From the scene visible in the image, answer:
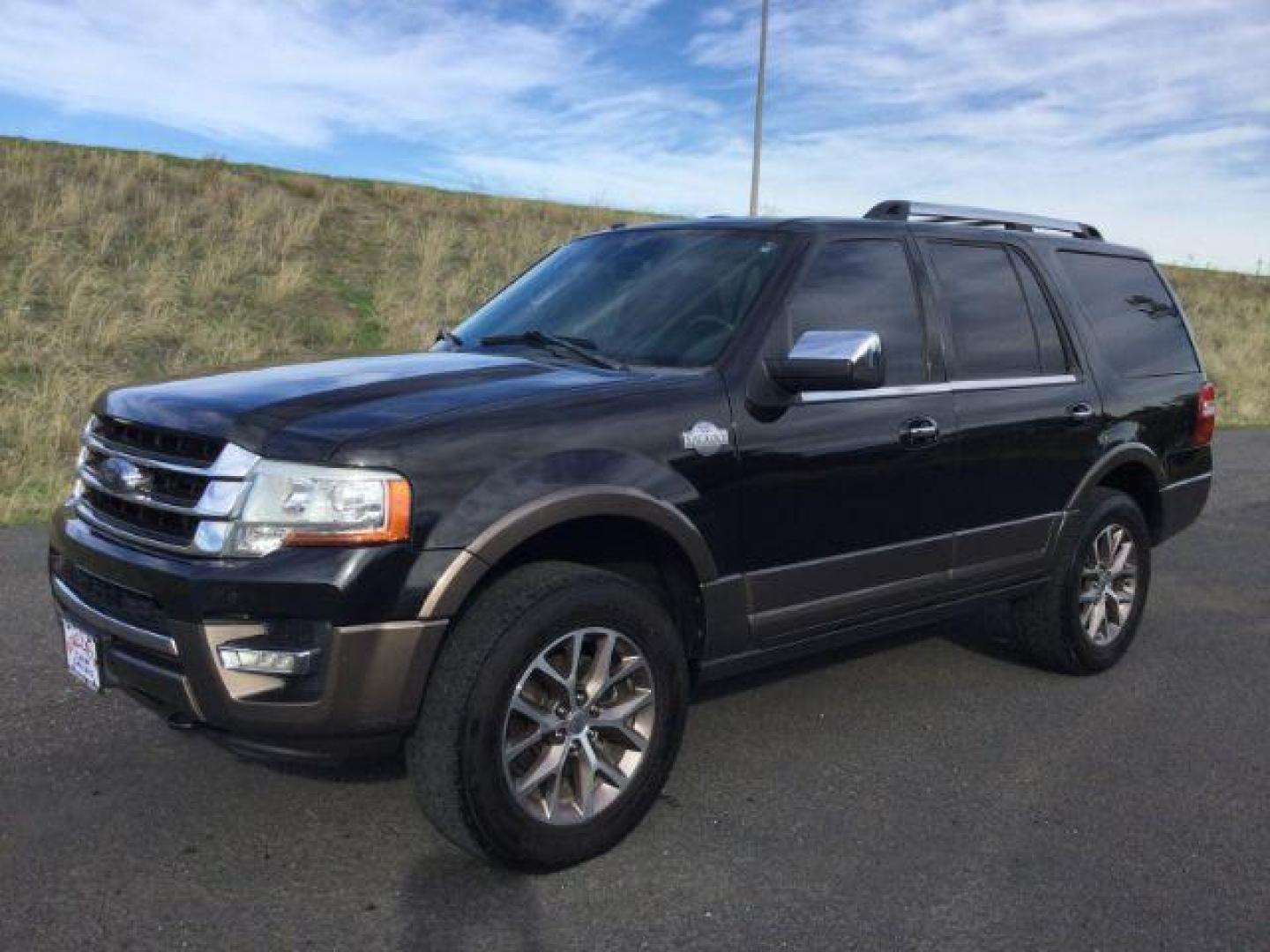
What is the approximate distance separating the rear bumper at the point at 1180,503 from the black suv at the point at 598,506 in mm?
553

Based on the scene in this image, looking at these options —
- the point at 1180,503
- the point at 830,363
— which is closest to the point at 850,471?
the point at 830,363

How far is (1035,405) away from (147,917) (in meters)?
3.67

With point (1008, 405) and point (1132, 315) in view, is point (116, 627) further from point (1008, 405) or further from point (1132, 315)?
point (1132, 315)

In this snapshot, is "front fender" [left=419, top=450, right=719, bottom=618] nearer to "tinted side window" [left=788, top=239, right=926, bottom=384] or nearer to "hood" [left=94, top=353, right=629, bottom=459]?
"hood" [left=94, top=353, right=629, bottom=459]

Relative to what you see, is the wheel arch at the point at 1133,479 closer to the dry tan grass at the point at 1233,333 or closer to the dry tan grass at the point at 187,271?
the dry tan grass at the point at 187,271

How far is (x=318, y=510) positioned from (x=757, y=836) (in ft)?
5.39

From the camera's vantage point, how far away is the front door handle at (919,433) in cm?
421

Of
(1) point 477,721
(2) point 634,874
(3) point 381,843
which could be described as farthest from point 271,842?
(2) point 634,874

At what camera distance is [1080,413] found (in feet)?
16.4

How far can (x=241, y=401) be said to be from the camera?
3.25m

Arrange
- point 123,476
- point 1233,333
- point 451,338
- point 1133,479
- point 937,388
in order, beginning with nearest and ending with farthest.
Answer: point 123,476
point 937,388
point 451,338
point 1133,479
point 1233,333

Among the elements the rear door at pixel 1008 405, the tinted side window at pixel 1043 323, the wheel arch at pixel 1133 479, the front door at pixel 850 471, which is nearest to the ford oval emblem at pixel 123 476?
the front door at pixel 850 471

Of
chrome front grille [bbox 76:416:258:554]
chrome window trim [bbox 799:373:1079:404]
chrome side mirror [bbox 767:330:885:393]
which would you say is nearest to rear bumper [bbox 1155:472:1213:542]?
chrome window trim [bbox 799:373:1079:404]

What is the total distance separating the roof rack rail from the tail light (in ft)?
3.07
